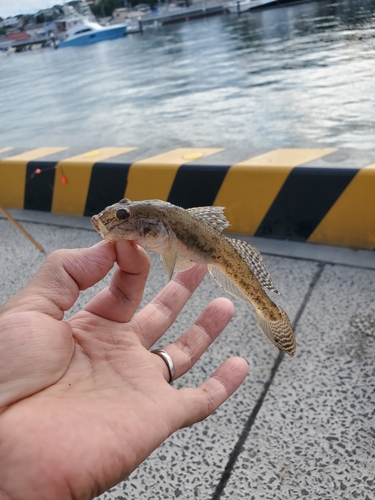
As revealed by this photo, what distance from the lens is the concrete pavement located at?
6.61 feet

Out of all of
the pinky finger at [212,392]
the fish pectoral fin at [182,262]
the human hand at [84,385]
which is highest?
the fish pectoral fin at [182,262]

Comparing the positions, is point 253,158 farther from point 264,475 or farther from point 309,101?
point 309,101

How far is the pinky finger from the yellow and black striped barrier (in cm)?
181

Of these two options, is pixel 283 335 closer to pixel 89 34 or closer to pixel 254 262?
pixel 254 262

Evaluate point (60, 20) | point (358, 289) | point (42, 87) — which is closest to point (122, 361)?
point (358, 289)

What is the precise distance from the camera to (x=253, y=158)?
383cm

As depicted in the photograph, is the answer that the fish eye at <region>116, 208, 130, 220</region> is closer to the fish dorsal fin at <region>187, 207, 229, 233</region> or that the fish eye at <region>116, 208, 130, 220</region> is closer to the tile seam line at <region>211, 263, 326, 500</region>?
the fish dorsal fin at <region>187, 207, 229, 233</region>

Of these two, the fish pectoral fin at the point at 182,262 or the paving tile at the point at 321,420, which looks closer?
the fish pectoral fin at the point at 182,262

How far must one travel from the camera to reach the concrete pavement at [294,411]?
6.61ft

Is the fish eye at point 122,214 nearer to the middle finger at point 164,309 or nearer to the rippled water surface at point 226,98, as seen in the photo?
the middle finger at point 164,309

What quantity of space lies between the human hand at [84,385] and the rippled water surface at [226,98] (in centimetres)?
480

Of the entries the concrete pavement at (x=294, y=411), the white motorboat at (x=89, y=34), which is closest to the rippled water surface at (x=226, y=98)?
the concrete pavement at (x=294, y=411)

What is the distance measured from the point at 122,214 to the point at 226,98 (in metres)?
8.92

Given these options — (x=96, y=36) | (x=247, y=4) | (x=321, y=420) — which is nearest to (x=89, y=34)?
(x=96, y=36)
